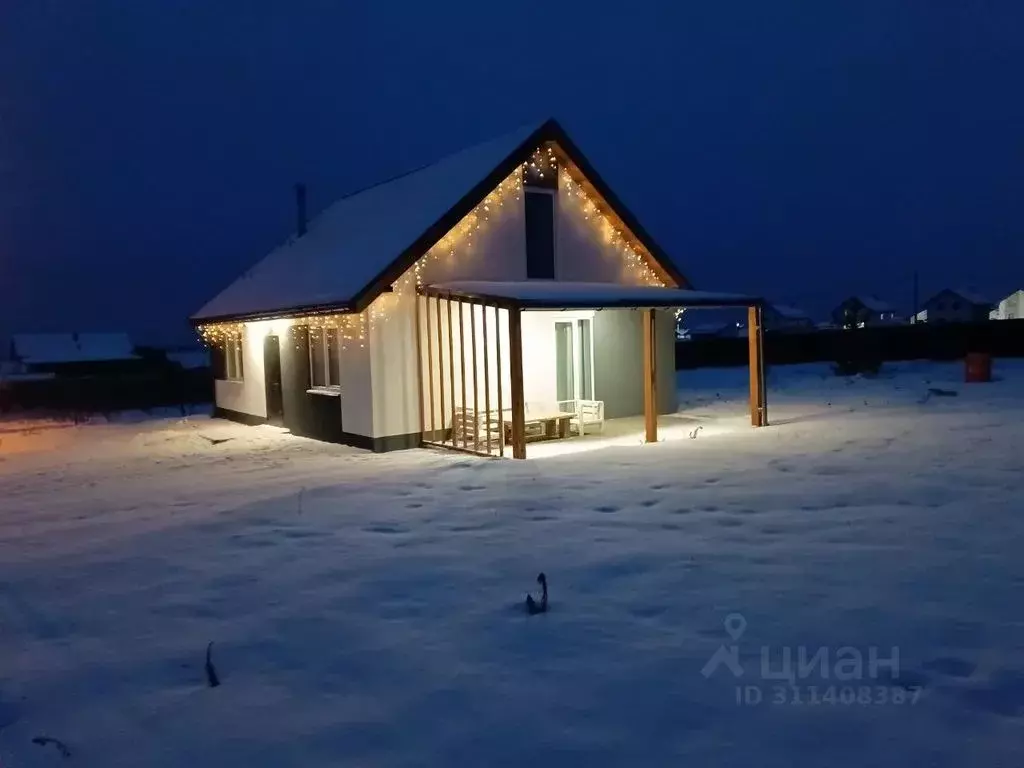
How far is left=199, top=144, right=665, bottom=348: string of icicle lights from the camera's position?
1293 cm

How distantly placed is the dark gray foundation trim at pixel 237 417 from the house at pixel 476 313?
0.10 m

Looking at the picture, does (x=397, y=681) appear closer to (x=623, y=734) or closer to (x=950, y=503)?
(x=623, y=734)

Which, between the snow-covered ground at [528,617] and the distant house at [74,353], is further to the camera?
the distant house at [74,353]

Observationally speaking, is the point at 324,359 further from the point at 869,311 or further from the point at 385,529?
the point at 869,311

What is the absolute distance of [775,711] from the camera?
383 centimetres

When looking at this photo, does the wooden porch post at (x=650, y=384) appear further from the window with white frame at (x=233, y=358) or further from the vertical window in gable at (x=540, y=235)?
the window with white frame at (x=233, y=358)

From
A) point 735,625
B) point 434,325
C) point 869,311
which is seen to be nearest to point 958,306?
point 869,311

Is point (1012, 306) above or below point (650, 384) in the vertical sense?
above

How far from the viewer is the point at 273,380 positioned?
17.2 m

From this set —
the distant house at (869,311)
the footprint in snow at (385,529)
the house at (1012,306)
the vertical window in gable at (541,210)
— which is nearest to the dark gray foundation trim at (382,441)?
the vertical window in gable at (541,210)

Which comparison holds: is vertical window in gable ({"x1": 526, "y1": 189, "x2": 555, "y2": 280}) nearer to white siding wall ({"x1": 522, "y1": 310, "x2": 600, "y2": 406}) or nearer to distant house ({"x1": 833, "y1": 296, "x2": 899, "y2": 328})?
white siding wall ({"x1": 522, "y1": 310, "x2": 600, "y2": 406})

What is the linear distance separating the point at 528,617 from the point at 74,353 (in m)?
48.6

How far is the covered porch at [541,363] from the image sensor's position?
11.8m

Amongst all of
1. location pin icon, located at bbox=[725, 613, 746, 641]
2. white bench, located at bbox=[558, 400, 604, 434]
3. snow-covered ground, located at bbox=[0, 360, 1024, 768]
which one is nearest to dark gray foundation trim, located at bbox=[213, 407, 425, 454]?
snow-covered ground, located at bbox=[0, 360, 1024, 768]
